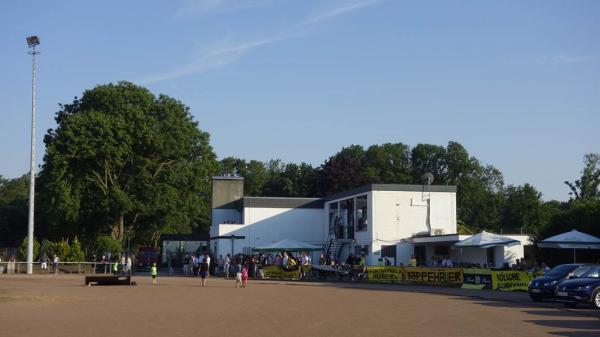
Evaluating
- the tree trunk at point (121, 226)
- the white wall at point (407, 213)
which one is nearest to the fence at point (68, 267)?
the tree trunk at point (121, 226)

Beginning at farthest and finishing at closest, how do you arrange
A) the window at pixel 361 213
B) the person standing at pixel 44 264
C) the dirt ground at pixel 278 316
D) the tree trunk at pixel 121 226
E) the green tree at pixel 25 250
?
the tree trunk at pixel 121 226 < the green tree at pixel 25 250 < the window at pixel 361 213 < the person standing at pixel 44 264 < the dirt ground at pixel 278 316

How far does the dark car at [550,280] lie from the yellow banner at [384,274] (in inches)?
530

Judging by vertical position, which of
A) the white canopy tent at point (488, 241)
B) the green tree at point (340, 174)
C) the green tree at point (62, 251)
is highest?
the green tree at point (340, 174)

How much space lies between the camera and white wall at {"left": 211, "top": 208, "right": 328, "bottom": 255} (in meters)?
56.8

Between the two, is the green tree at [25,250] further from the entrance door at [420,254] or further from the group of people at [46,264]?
the entrance door at [420,254]

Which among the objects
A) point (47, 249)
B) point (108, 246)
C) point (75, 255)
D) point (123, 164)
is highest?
point (123, 164)

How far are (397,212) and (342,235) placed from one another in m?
6.78

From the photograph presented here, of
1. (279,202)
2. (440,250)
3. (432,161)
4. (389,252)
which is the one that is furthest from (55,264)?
(432,161)

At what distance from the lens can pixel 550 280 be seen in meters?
26.2

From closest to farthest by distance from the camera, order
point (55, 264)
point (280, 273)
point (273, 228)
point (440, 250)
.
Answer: point (280, 273)
point (440, 250)
point (55, 264)
point (273, 228)

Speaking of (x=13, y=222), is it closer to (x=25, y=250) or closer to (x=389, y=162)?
(x=25, y=250)

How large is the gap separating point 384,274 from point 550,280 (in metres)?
15.3

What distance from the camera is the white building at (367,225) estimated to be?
49219 millimetres

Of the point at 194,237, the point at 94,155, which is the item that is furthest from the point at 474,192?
the point at 94,155
